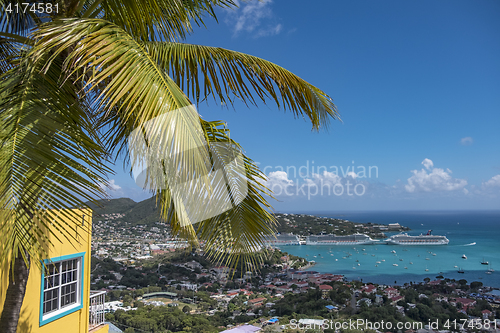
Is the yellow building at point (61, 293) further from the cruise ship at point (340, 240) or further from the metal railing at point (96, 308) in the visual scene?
the cruise ship at point (340, 240)

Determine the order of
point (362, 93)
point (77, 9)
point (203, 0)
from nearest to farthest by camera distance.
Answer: point (77, 9) < point (203, 0) < point (362, 93)

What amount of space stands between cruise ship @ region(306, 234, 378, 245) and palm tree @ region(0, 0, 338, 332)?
111 feet

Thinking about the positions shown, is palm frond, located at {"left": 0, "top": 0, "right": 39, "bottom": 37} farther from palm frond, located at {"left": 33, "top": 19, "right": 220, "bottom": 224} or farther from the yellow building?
the yellow building

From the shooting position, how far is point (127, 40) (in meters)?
1.79

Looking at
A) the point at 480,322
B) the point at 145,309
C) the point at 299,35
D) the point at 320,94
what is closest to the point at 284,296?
the point at 145,309

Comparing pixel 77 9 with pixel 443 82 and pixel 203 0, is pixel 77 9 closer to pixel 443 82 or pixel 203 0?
pixel 203 0

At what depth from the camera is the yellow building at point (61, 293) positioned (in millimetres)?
4340

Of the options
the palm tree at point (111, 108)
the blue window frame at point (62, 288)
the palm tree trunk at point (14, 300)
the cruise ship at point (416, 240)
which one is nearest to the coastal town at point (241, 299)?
the blue window frame at point (62, 288)

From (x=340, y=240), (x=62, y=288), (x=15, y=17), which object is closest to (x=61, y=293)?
(x=62, y=288)

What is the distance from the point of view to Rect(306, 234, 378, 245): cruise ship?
36844 mm

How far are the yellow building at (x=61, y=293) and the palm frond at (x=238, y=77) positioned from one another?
2.83 m

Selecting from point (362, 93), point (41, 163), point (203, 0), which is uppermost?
point (362, 93)

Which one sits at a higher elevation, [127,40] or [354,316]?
[127,40]

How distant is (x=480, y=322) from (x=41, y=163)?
61.4ft
